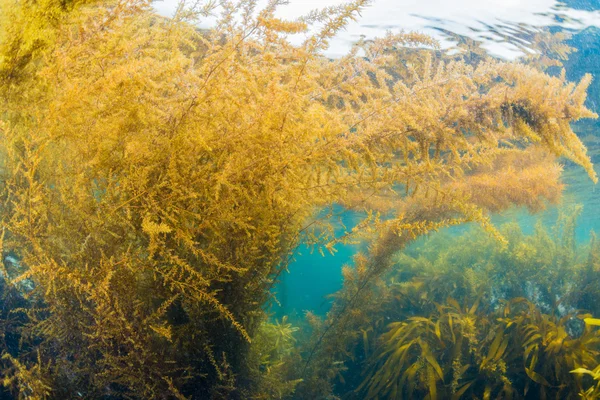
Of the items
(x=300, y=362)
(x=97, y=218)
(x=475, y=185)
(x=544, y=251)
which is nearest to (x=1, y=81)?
(x=97, y=218)

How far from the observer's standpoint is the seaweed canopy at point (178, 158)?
2.37 metres

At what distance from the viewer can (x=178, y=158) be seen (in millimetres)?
2590

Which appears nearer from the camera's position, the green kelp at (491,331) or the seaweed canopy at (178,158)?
the seaweed canopy at (178,158)

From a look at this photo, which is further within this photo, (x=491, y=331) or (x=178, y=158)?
(x=491, y=331)

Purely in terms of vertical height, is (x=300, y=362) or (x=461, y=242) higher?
(x=300, y=362)

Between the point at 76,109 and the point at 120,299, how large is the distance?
126 centimetres

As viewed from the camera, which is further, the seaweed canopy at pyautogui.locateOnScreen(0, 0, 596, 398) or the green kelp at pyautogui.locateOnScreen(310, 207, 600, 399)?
the green kelp at pyautogui.locateOnScreen(310, 207, 600, 399)

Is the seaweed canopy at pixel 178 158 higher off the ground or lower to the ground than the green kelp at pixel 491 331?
higher

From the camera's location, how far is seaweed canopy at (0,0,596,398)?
93.4 inches

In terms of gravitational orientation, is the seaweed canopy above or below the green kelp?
above

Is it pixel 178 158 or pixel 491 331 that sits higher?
pixel 178 158

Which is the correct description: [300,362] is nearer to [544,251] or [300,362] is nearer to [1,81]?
[1,81]

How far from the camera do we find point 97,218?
8.25 ft

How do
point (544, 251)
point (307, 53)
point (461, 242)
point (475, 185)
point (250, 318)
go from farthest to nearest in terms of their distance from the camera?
1. point (461, 242)
2. point (544, 251)
3. point (475, 185)
4. point (250, 318)
5. point (307, 53)
